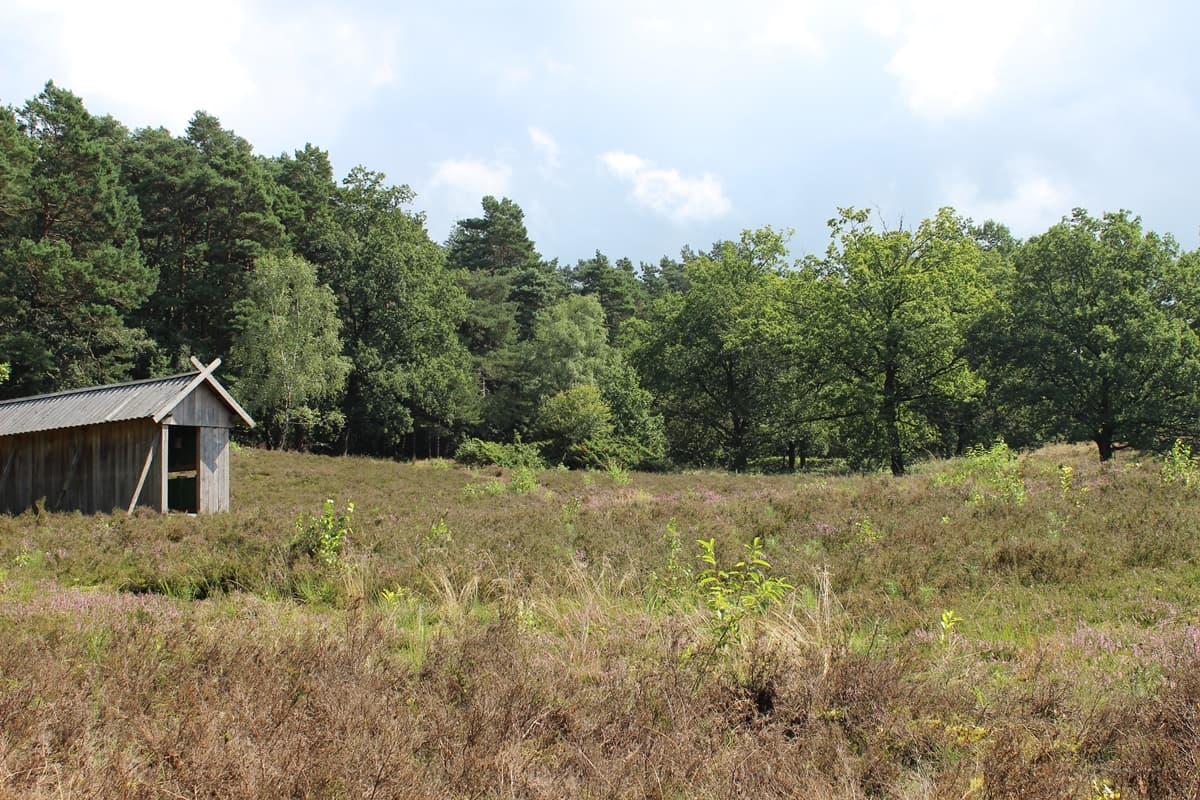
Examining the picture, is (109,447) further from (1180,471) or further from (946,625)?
(1180,471)

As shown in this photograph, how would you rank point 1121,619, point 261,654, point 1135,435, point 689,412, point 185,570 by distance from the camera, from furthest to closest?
point 689,412 < point 1135,435 < point 185,570 < point 1121,619 < point 261,654

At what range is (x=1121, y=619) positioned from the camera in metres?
6.55

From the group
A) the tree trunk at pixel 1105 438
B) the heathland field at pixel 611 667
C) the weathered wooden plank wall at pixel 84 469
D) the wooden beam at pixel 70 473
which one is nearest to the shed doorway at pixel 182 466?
the weathered wooden plank wall at pixel 84 469

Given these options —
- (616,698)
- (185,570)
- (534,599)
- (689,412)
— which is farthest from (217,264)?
(616,698)

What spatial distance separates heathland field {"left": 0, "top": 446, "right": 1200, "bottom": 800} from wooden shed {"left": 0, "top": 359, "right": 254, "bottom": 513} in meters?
7.94

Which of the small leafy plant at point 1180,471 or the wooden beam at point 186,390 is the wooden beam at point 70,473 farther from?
the small leafy plant at point 1180,471

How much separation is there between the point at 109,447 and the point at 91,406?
1.27m

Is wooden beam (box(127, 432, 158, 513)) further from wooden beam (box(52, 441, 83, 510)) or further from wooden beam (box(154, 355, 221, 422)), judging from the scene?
wooden beam (box(52, 441, 83, 510))

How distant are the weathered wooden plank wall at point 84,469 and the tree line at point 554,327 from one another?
20728 mm

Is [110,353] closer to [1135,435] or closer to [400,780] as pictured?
[400,780]

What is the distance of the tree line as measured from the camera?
112 ft

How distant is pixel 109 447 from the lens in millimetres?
17891

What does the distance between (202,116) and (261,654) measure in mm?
63892

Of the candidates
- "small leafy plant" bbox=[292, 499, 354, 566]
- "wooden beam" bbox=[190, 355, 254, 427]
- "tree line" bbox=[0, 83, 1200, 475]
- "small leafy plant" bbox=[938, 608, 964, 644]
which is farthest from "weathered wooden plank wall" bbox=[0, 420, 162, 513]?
"tree line" bbox=[0, 83, 1200, 475]
